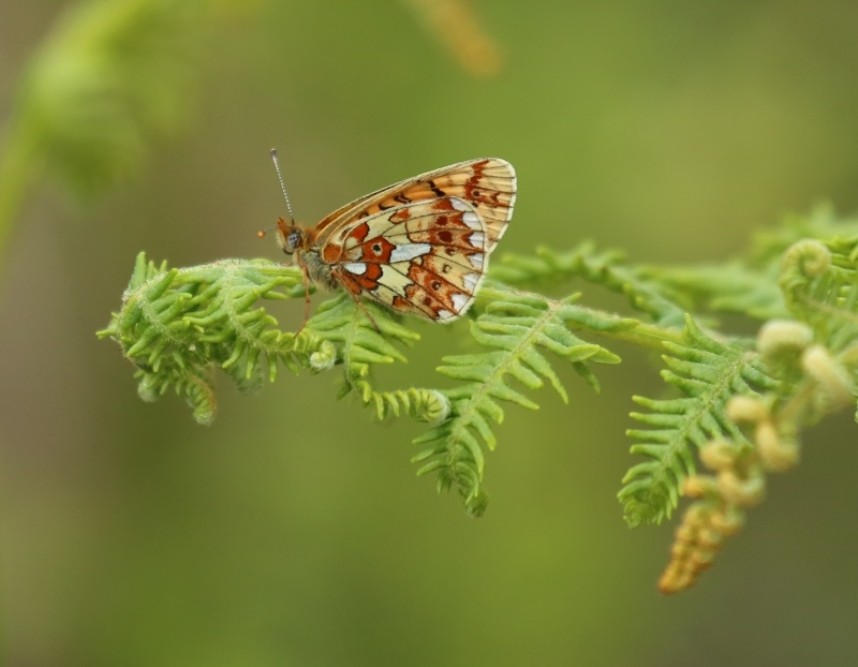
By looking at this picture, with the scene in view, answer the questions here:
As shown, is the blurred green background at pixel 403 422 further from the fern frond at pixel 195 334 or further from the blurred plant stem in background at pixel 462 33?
the fern frond at pixel 195 334


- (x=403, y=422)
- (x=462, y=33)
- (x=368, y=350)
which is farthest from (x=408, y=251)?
(x=403, y=422)

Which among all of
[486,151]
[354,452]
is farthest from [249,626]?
[486,151]

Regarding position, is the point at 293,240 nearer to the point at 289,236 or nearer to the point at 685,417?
the point at 289,236

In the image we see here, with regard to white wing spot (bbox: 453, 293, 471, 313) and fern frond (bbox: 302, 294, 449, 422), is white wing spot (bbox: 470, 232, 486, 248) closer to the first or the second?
white wing spot (bbox: 453, 293, 471, 313)

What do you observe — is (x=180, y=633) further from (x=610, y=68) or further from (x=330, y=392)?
(x=610, y=68)

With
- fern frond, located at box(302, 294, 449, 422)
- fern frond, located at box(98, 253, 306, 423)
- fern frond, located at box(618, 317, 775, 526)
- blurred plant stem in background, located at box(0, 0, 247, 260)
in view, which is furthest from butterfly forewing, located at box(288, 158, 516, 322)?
blurred plant stem in background, located at box(0, 0, 247, 260)

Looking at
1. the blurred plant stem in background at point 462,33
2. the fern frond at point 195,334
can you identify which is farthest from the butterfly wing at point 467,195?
the blurred plant stem in background at point 462,33

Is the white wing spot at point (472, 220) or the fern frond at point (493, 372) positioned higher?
the white wing spot at point (472, 220)
